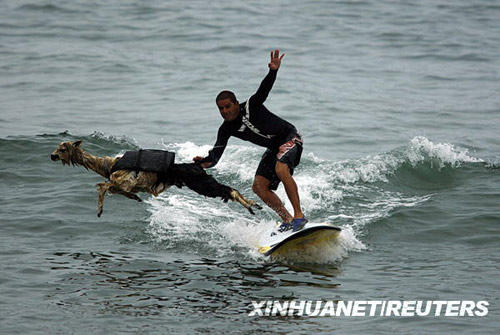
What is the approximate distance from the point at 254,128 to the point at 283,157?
0.54 m

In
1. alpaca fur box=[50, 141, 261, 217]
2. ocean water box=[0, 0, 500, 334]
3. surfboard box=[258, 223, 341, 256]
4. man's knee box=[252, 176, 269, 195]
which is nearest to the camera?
ocean water box=[0, 0, 500, 334]

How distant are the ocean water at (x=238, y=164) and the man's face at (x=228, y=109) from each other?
75.5 inches

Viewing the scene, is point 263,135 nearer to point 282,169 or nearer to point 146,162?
point 282,169

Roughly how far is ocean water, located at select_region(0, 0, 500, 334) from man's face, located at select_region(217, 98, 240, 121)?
6.29 feet

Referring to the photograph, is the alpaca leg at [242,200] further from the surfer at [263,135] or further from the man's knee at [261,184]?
the man's knee at [261,184]

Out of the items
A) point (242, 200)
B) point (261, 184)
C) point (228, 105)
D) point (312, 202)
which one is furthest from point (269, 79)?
point (312, 202)

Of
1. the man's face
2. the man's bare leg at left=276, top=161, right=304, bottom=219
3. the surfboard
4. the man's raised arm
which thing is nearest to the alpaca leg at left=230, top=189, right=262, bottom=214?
the man's bare leg at left=276, top=161, right=304, bottom=219

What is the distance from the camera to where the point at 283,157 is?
971 centimetres

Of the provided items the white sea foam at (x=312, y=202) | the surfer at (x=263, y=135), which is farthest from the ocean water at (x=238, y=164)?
the surfer at (x=263, y=135)

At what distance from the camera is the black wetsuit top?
9.70 metres

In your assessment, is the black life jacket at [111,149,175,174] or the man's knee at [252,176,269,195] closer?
the black life jacket at [111,149,175,174]

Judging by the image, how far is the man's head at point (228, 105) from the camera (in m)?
9.49

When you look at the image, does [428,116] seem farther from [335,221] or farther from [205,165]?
[205,165]

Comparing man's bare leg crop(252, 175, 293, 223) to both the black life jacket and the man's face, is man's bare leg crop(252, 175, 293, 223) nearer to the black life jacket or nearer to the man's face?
the man's face
